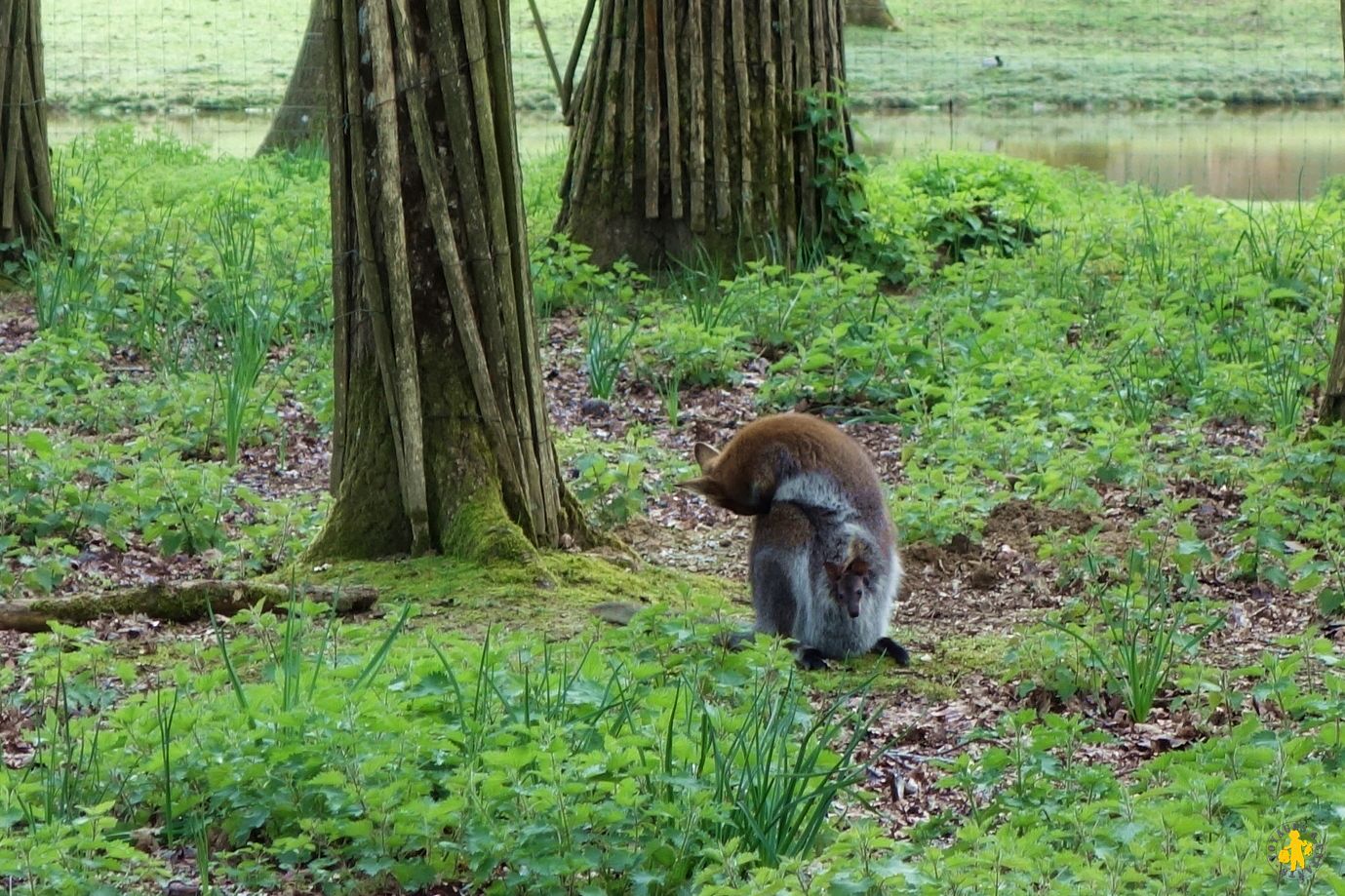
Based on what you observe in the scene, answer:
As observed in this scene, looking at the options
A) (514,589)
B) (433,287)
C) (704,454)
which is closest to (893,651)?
(704,454)

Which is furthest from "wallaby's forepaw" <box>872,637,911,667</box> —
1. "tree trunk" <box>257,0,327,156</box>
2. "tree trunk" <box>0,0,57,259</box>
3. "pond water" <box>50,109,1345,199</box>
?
"tree trunk" <box>257,0,327,156</box>

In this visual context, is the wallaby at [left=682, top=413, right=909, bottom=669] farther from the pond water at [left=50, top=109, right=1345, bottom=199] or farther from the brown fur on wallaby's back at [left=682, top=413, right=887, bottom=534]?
the pond water at [left=50, top=109, right=1345, bottom=199]

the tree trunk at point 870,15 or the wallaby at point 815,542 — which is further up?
the tree trunk at point 870,15

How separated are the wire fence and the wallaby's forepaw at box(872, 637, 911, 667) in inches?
420

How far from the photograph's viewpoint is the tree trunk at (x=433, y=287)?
525cm

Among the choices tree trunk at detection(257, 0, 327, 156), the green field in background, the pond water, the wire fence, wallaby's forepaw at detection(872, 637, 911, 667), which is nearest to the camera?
wallaby's forepaw at detection(872, 637, 911, 667)

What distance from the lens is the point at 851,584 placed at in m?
4.87

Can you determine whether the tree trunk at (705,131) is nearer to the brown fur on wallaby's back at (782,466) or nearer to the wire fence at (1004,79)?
the brown fur on wallaby's back at (782,466)

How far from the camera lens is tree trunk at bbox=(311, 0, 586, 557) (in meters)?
5.25

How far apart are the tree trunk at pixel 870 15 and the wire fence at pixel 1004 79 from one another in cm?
25

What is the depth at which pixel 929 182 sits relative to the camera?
11359mm

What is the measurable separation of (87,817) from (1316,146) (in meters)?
16.5

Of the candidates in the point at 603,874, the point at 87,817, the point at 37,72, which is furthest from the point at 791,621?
the point at 37,72

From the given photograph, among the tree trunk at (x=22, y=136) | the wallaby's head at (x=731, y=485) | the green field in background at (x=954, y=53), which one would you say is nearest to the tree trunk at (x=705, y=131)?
the tree trunk at (x=22, y=136)
